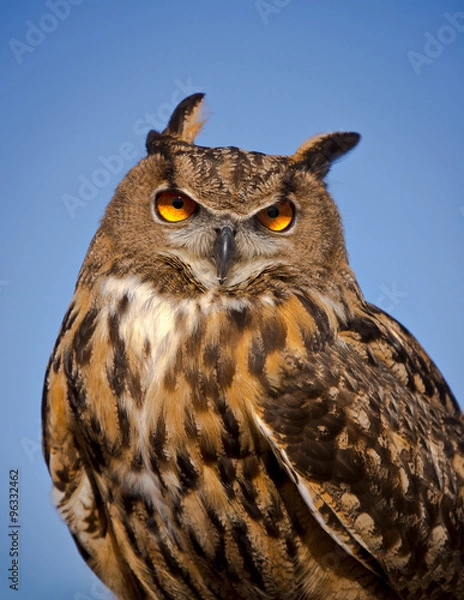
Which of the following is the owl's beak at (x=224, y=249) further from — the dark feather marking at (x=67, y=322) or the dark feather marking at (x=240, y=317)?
the dark feather marking at (x=67, y=322)

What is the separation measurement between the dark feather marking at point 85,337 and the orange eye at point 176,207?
1.19ft

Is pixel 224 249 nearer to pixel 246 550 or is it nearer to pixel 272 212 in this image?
pixel 272 212

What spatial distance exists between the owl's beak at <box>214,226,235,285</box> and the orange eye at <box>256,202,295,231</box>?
0.45 feet

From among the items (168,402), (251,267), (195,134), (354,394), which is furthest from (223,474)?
(195,134)

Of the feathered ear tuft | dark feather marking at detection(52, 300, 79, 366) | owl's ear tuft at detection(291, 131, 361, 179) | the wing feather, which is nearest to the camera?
the wing feather

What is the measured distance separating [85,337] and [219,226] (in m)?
→ 0.52

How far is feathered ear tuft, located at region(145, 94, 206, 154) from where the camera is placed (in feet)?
8.27

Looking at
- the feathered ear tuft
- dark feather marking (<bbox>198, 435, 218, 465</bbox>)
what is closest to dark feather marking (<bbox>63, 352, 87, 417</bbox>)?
dark feather marking (<bbox>198, 435, 218, 465</bbox>)

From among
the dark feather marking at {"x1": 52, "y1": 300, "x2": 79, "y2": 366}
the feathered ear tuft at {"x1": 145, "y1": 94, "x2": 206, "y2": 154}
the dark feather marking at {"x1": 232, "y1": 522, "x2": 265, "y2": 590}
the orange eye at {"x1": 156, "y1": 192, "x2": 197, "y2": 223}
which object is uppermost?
the feathered ear tuft at {"x1": 145, "y1": 94, "x2": 206, "y2": 154}

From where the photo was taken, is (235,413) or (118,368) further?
(118,368)

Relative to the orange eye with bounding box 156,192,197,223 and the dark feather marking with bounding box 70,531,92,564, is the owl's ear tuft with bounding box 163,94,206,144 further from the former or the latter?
the dark feather marking with bounding box 70,531,92,564

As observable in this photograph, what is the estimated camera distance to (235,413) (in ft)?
6.45

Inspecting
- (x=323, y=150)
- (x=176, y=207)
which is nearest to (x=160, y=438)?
(x=176, y=207)

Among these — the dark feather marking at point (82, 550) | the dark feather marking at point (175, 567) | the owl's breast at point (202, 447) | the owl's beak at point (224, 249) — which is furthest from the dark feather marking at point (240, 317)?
the dark feather marking at point (82, 550)
